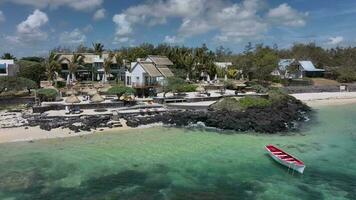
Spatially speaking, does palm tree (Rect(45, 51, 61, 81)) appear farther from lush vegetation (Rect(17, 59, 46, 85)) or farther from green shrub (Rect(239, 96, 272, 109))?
green shrub (Rect(239, 96, 272, 109))

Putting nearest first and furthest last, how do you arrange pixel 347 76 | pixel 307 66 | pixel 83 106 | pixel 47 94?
1. pixel 83 106
2. pixel 47 94
3. pixel 347 76
4. pixel 307 66

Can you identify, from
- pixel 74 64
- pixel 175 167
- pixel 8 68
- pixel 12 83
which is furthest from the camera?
pixel 74 64

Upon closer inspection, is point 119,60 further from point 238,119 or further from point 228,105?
point 238,119

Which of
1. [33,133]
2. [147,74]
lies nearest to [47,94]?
[33,133]

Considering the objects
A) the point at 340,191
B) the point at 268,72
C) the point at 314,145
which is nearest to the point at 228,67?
the point at 268,72

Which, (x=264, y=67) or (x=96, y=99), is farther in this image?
(x=264, y=67)

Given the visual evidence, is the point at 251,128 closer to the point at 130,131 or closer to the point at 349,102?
the point at 130,131

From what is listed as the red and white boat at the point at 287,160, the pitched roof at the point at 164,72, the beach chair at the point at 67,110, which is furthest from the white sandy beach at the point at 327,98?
the beach chair at the point at 67,110

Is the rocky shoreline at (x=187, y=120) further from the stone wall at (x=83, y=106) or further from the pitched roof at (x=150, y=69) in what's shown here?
the pitched roof at (x=150, y=69)
